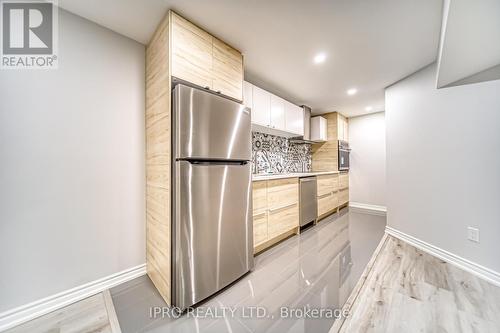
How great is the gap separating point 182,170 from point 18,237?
3.94 feet

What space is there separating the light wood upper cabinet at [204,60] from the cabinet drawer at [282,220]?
4.95 ft

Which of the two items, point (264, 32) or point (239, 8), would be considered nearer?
Answer: point (239, 8)

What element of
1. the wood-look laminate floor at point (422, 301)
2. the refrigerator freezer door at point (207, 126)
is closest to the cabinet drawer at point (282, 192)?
the refrigerator freezer door at point (207, 126)

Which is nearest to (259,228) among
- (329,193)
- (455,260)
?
(455,260)

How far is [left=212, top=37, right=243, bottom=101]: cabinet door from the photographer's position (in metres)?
1.65

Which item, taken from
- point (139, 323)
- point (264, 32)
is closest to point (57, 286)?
point (139, 323)

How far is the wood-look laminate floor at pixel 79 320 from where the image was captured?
45.1 inches

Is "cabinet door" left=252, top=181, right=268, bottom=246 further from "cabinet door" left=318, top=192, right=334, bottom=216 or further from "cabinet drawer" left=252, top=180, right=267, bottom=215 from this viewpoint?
"cabinet door" left=318, top=192, right=334, bottom=216

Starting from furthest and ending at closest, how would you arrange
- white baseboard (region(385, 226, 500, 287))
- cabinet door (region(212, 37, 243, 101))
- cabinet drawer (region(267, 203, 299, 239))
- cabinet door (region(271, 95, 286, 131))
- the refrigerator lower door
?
1. cabinet door (region(271, 95, 286, 131))
2. cabinet drawer (region(267, 203, 299, 239))
3. cabinet door (region(212, 37, 243, 101))
4. white baseboard (region(385, 226, 500, 287))
5. the refrigerator lower door

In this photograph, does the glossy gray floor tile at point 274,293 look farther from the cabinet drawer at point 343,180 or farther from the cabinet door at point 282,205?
the cabinet drawer at point 343,180

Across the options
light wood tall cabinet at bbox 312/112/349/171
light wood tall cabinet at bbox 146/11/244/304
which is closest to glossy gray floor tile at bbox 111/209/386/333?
light wood tall cabinet at bbox 146/11/244/304

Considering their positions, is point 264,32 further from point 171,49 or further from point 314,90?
point 314,90

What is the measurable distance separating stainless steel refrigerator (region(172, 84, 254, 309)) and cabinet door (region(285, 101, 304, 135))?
1.56 metres

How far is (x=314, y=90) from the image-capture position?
117 inches
